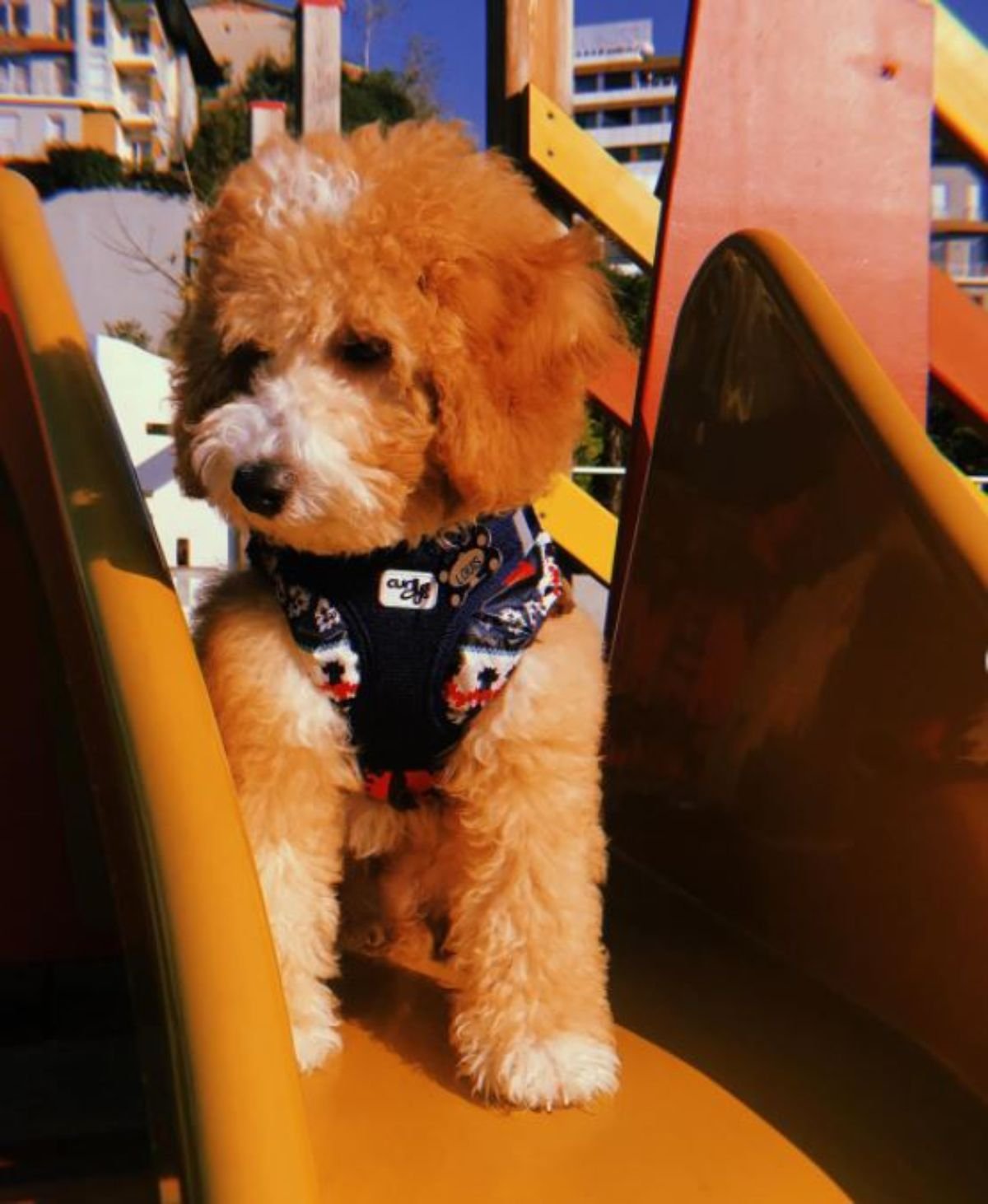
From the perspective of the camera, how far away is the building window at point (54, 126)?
20.3 metres

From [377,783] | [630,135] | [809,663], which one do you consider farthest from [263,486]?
[630,135]

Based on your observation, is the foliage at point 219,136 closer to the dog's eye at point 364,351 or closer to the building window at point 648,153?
the dog's eye at point 364,351

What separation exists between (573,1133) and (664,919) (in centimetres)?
64

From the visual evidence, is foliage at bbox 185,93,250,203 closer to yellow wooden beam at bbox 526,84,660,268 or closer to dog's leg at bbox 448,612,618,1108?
yellow wooden beam at bbox 526,84,660,268

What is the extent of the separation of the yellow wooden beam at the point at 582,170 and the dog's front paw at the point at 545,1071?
2.18 metres

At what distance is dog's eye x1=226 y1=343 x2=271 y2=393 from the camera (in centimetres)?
147

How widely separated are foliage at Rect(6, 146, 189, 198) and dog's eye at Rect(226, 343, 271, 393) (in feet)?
33.6

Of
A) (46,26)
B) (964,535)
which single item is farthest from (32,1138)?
(46,26)

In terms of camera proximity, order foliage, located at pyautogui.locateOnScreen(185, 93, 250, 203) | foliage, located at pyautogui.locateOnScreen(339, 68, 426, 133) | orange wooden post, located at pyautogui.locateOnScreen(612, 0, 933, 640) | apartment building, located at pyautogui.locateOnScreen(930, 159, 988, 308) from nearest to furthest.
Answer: orange wooden post, located at pyautogui.locateOnScreen(612, 0, 933, 640) < foliage, located at pyautogui.locateOnScreen(185, 93, 250, 203) < foliage, located at pyautogui.locateOnScreen(339, 68, 426, 133) < apartment building, located at pyautogui.locateOnScreen(930, 159, 988, 308)

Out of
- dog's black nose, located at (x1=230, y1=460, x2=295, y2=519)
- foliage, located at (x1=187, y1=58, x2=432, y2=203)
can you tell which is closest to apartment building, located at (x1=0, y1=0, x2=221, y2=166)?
foliage, located at (x1=187, y1=58, x2=432, y2=203)

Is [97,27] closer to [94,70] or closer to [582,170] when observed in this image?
[94,70]

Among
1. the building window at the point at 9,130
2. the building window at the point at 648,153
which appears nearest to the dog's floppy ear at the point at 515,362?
the building window at the point at 9,130

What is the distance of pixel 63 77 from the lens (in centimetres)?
2103

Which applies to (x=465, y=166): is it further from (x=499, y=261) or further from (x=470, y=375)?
(x=470, y=375)
